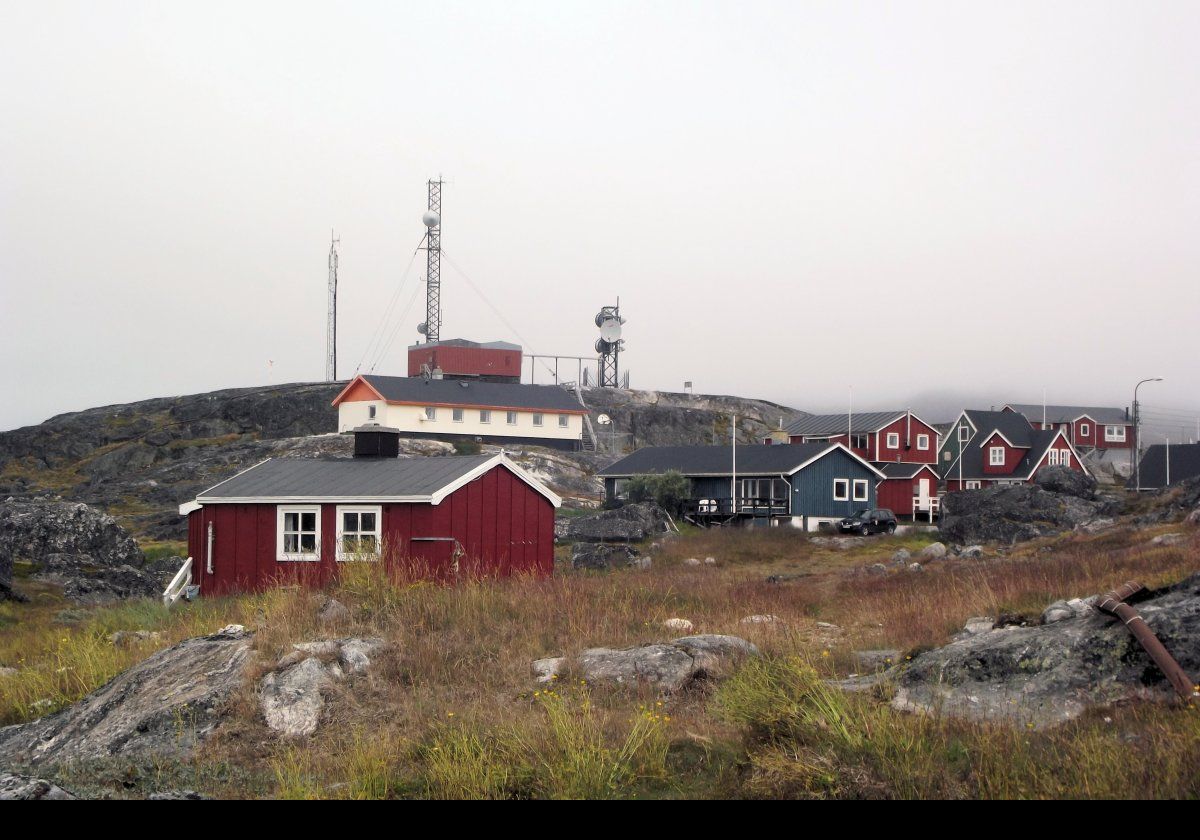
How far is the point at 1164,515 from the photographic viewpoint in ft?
113

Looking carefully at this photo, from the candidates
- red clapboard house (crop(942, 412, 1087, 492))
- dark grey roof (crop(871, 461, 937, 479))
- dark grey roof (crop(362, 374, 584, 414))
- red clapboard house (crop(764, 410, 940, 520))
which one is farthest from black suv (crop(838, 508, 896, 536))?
dark grey roof (crop(362, 374, 584, 414))

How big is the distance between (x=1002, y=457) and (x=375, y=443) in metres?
51.5

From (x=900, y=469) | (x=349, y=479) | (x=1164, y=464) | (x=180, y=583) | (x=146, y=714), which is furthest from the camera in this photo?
(x=1164, y=464)

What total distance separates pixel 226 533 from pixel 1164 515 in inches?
1128

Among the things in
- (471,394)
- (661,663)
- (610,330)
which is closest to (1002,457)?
(471,394)

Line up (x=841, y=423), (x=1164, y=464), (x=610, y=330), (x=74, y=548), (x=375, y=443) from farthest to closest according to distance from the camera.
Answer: (x=610, y=330) → (x=1164, y=464) → (x=841, y=423) → (x=74, y=548) → (x=375, y=443)

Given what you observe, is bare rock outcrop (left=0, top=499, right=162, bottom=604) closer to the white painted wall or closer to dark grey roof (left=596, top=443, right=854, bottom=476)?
dark grey roof (left=596, top=443, right=854, bottom=476)

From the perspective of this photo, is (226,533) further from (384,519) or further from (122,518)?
(122,518)

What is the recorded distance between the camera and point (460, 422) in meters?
72.8

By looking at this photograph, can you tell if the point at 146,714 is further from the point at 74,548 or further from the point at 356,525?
the point at 74,548

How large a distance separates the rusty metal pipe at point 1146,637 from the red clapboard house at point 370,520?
15.4m

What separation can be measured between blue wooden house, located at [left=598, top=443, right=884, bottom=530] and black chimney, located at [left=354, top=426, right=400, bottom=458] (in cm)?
2516

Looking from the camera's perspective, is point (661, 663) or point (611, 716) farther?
point (661, 663)

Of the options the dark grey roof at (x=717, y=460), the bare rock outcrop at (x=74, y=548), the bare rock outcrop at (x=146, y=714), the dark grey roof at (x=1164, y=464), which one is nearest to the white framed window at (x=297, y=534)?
the bare rock outcrop at (x=74, y=548)
